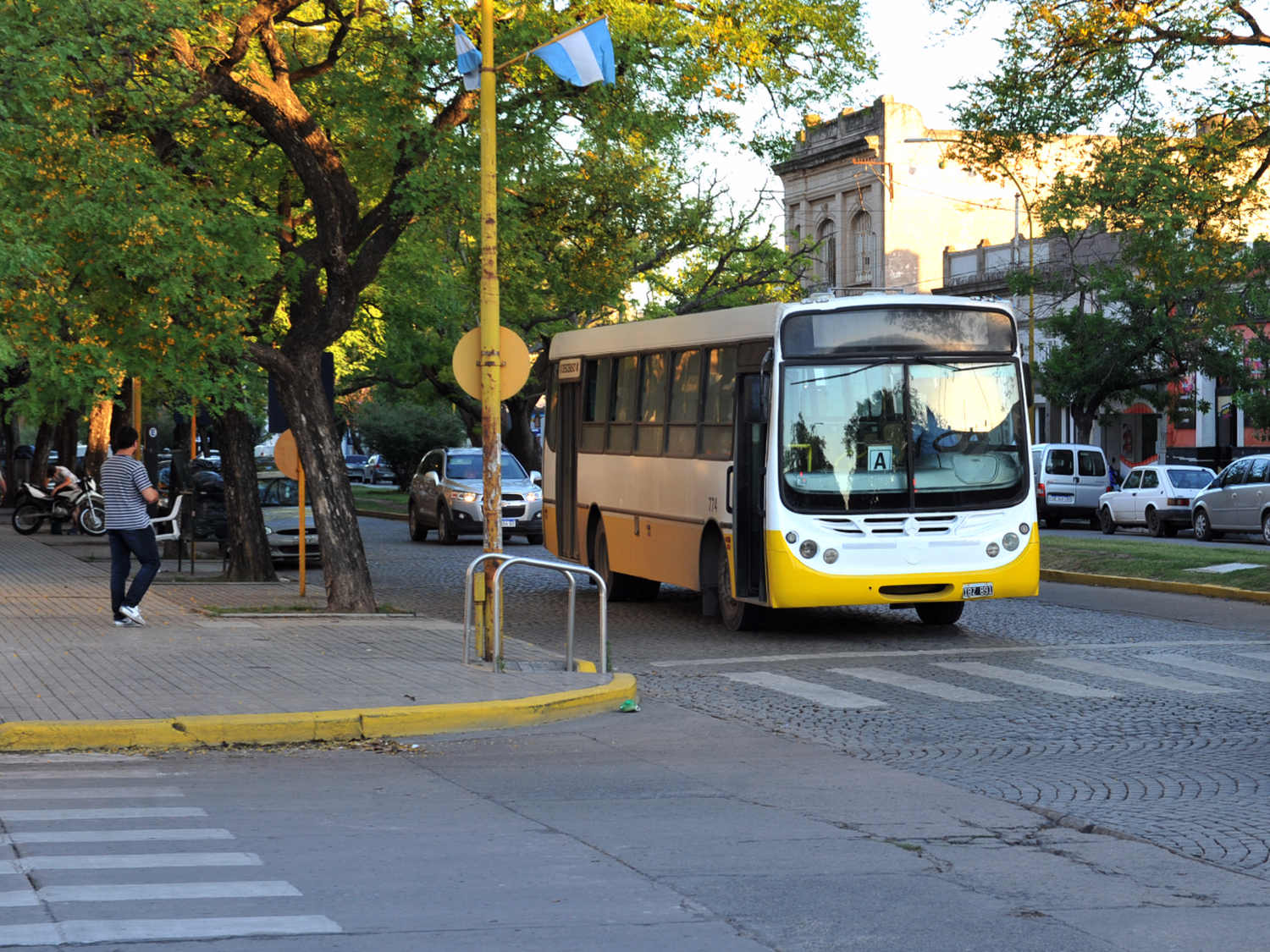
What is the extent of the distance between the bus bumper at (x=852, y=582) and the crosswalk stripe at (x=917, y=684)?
149 cm

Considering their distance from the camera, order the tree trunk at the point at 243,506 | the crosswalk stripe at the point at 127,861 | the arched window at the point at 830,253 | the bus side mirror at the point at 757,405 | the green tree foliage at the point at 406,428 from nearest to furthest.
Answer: the crosswalk stripe at the point at 127,861, the bus side mirror at the point at 757,405, the tree trunk at the point at 243,506, the green tree foliage at the point at 406,428, the arched window at the point at 830,253

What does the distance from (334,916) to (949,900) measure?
227cm

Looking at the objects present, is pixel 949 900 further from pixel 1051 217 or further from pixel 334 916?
pixel 1051 217

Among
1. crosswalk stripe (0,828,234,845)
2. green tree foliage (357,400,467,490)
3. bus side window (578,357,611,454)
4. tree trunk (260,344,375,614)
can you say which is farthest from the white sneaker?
green tree foliage (357,400,467,490)

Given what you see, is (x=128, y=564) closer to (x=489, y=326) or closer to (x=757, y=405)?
(x=489, y=326)

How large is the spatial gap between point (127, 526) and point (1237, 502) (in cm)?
2359

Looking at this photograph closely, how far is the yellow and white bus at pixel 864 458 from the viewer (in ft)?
50.6

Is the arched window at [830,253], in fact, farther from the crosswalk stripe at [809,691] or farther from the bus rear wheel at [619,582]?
the crosswalk stripe at [809,691]

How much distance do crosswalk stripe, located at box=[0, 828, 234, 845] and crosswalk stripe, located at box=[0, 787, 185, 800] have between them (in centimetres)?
96

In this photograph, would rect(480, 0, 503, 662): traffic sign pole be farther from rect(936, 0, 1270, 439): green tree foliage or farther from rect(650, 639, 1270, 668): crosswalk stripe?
rect(936, 0, 1270, 439): green tree foliage

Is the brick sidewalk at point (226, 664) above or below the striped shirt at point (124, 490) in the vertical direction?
below

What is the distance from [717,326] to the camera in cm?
1686

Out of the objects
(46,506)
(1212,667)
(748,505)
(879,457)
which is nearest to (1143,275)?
(879,457)

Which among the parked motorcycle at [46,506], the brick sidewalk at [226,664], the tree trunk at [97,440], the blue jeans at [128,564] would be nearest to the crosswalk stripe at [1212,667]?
the brick sidewalk at [226,664]
